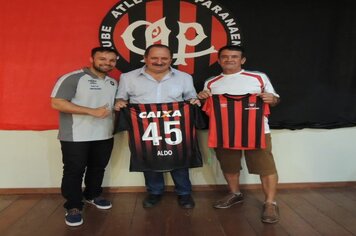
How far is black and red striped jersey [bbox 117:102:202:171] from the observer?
2430 millimetres

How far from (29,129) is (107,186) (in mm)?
866

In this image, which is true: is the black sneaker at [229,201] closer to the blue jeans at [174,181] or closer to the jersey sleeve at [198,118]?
the blue jeans at [174,181]

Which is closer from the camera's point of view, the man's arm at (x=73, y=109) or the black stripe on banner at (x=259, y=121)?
the man's arm at (x=73, y=109)

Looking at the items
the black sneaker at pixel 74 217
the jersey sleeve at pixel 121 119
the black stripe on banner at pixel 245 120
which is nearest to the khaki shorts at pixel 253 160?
the black stripe on banner at pixel 245 120

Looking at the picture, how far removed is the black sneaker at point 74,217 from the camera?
7.25 feet

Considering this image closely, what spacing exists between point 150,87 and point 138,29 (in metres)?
0.63

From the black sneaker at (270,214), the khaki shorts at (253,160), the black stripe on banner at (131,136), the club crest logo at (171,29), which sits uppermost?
the club crest logo at (171,29)

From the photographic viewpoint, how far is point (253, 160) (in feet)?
8.05

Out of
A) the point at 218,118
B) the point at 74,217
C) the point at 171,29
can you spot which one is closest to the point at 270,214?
the point at 218,118

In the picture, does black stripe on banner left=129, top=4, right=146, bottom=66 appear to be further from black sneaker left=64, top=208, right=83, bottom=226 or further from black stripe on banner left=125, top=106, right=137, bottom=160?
black sneaker left=64, top=208, right=83, bottom=226

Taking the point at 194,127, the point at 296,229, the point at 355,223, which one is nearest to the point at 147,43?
the point at 194,127

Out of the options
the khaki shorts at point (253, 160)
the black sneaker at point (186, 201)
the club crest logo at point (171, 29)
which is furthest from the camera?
the club crest logo at point (171, 29)

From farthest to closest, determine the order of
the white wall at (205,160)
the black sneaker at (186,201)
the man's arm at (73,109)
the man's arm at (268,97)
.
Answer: the white wall at (205,160), the black sneaker at (186,201), the man's arm at (268,97), the man's arm at (73,109)

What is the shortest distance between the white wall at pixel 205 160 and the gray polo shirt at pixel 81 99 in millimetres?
634
